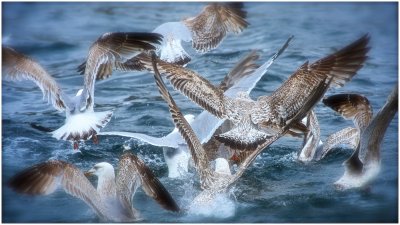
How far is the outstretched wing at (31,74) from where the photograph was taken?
724 cm

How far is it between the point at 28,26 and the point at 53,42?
2.00ft

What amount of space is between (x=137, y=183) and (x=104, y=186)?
245 mm

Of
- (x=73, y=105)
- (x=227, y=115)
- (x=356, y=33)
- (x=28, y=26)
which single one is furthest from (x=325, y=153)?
(x=28, y=26)

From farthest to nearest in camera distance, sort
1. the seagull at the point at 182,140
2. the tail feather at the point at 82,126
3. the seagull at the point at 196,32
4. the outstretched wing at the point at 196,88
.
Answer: the seagull at the point at 196,32, the outstretched wing at the point at 196,88, the tail feather at the point at 82,126, the seagull at the point at 182,140

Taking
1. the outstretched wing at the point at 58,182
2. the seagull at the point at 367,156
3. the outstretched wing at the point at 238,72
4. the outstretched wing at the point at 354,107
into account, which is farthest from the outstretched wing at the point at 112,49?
the seagull at the point at 367,156

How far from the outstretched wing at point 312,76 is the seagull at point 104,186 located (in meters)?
1.37

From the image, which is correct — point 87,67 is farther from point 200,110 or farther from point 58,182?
point 200,110

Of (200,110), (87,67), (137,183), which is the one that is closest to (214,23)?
(200,110)

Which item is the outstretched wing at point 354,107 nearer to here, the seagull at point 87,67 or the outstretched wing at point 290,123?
the outstretched wing at point 290,123

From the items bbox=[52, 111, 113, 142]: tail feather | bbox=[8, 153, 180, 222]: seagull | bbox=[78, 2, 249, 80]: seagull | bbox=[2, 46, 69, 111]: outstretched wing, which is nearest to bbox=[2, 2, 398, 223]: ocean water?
bbox=[8, 153, 180, 222]: seagull

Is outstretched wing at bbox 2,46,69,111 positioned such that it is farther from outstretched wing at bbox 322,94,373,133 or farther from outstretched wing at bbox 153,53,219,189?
outstretched wing at bbox 322,94,373,133

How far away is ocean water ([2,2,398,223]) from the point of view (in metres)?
6.46

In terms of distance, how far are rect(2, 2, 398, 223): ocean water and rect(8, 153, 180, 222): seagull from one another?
22 centimetres

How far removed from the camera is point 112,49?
7.23 meters
